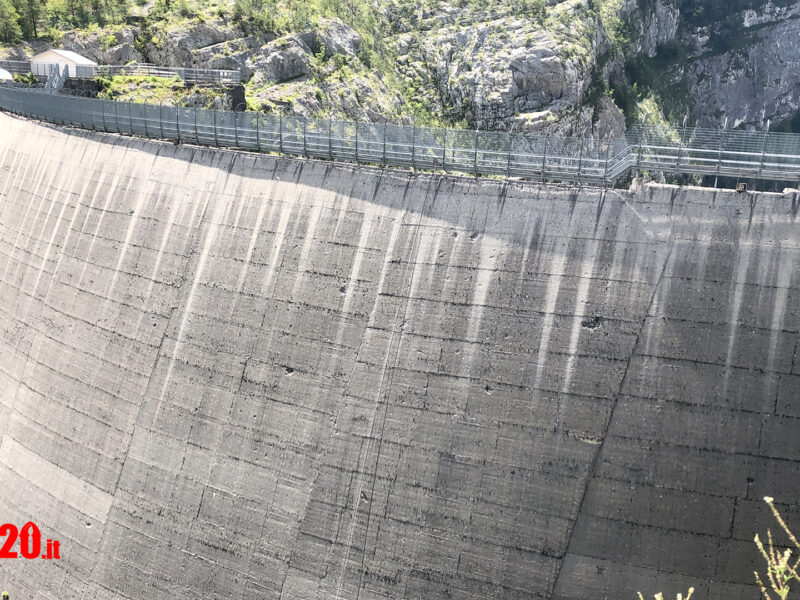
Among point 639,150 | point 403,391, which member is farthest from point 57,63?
point 639,150

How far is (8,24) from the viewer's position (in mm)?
44719

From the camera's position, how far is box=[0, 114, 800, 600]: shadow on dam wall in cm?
1505

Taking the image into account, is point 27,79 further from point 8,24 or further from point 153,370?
point 153,370

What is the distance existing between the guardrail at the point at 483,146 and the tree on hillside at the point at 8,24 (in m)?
25.7

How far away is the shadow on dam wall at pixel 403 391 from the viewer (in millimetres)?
15047

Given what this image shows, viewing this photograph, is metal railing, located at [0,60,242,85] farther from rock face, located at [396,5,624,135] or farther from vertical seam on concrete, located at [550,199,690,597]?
vertical seam on concrete, located at [550,199,690,597]

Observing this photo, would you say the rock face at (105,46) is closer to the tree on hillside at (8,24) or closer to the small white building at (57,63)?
the tree on hillside at (8,24)

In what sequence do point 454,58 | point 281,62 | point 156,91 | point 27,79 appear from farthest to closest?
1. point 454,58
2. point 281,62
3. point 156,91
4. point 27,79

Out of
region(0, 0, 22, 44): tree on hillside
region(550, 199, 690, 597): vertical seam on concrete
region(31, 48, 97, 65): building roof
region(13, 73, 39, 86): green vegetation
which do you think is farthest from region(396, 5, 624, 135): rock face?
region(550, 199, 690, 597): vertical seam on concrete

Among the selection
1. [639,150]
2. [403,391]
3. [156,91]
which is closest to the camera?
[403,391]

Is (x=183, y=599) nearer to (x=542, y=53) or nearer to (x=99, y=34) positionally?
(x=99, y=34)

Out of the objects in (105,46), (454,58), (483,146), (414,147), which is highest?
(454,58)

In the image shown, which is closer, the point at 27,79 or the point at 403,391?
the point at 403,391

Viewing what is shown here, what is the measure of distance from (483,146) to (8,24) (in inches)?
1526
